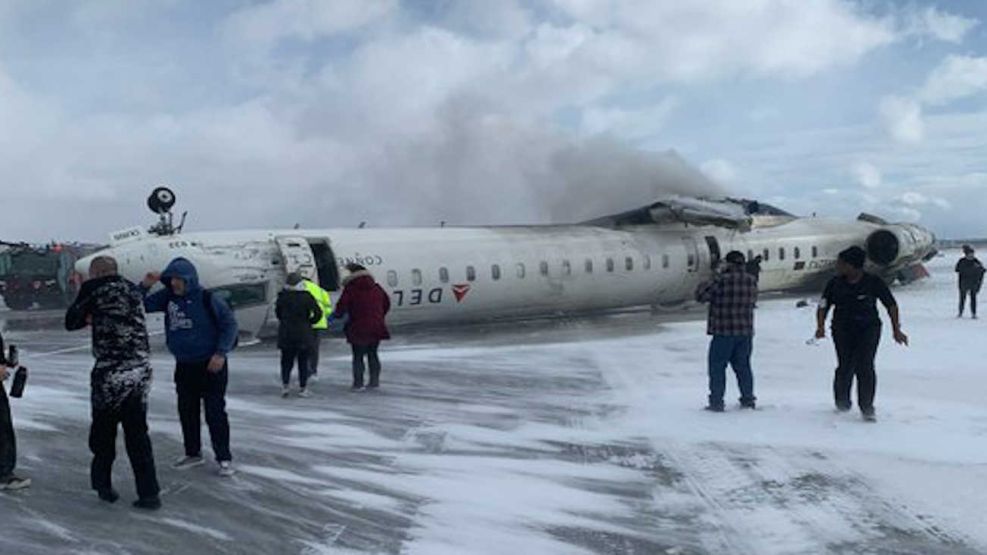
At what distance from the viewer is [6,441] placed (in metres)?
6.16

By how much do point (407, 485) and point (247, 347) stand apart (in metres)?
11.3

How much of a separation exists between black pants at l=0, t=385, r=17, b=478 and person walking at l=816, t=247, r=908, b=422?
24.1 feet

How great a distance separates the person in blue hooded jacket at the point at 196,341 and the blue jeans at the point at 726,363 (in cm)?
503

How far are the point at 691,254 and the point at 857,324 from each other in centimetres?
1445

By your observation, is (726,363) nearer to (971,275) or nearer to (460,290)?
(460,290)

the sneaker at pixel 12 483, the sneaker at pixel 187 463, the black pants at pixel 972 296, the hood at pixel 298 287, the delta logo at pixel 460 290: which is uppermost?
the hood at pixel 298 287

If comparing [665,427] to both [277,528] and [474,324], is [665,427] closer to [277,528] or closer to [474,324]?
[277,528]

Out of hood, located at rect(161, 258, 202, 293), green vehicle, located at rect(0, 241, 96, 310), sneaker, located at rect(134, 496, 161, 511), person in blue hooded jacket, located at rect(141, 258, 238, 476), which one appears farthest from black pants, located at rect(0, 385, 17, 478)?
green vehicle, located at rect(0, 241, 96, 310)

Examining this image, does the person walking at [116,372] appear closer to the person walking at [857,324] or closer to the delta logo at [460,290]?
the person walking at [857,324]

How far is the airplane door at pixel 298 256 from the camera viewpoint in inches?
683

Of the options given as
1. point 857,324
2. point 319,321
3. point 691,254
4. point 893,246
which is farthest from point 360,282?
point 893,246

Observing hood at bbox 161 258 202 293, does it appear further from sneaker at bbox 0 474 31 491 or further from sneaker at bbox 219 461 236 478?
sneaker at bbox 0 474 31 491

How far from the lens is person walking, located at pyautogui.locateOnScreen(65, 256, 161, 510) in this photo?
5.83 metres

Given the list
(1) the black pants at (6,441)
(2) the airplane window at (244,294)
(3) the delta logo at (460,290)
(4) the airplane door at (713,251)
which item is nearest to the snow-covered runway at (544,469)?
(1) the black pants at (6,441)
